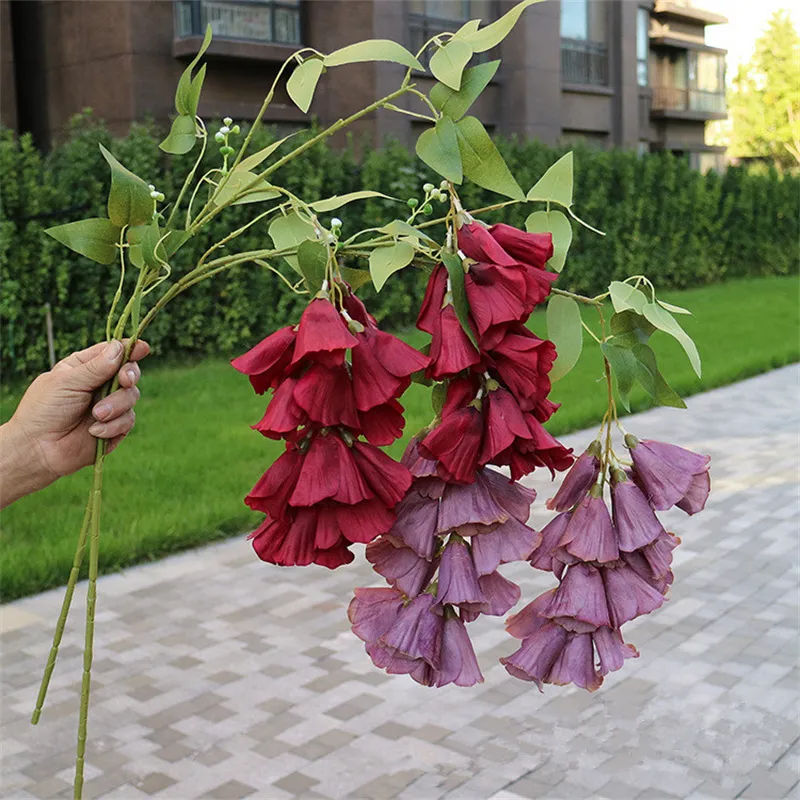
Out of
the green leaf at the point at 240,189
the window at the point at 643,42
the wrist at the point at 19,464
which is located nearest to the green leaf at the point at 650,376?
the green leaf at the point at 240,189

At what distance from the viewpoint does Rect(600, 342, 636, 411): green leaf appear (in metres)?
1.13

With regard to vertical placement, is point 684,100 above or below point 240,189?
above

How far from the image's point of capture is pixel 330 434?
1018mm

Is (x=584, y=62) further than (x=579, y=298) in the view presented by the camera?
Yes

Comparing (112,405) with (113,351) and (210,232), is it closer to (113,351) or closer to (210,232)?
(113,351)

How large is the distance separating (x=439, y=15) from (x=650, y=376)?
62.4 ft

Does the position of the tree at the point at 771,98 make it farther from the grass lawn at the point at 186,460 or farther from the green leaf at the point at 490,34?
the green leaf at the point at 490,34

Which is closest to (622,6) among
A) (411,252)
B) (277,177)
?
(277,177)

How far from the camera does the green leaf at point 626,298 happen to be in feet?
3.72

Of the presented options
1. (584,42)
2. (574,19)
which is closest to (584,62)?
(584,42)

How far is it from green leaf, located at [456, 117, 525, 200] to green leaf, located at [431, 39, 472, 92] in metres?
0.05

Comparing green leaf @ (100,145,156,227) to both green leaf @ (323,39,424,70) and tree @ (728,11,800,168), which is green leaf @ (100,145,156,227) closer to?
green leaf @ (323,39,424,70)

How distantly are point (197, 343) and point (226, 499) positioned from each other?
5.12 meters

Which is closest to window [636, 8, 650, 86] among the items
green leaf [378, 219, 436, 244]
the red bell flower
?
green leaf [378, 219, 436, 244]
